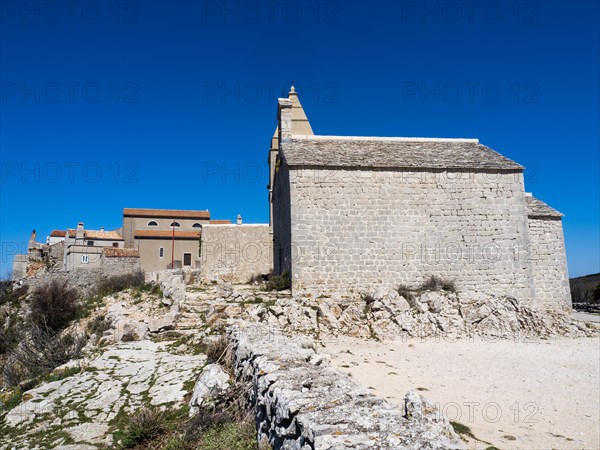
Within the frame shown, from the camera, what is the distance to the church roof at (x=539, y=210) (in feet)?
60.4

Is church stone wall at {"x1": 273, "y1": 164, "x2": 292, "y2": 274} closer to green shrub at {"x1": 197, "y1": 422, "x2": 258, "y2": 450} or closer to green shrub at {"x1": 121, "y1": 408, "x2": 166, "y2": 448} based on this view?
green shrub at {"x1": 121, "y1": 408, "x2": 166, "y2": 448}

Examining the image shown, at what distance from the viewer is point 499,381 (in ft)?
32.6

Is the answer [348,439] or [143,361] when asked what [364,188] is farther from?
[348,439]

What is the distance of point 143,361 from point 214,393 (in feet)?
10.9

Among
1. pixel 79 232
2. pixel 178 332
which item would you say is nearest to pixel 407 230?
pixel 178 332

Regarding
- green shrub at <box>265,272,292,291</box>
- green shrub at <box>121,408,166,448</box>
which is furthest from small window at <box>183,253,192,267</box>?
green shrub at <box>121,408,166,448</box>

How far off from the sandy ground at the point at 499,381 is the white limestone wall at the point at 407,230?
3.01 m

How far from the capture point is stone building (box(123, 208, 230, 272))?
38406 mm

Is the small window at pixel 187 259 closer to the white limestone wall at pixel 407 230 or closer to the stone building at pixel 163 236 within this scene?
the stone building at pixel 163 236

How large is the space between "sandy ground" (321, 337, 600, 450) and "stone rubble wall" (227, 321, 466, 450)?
3.01 m

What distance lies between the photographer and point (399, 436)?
9.88 feet

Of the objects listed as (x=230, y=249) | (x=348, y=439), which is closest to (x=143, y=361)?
(x=348, y=439)

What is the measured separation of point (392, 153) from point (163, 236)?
27.7 m

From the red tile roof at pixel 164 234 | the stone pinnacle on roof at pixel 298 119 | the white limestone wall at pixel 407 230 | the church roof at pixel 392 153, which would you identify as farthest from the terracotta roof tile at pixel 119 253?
the white limestone wall at pixel 407 230
